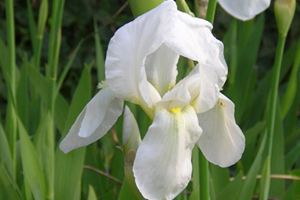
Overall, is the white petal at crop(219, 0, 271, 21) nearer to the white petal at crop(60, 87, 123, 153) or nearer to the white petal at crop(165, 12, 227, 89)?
the white petal at crop(165, 12, 227, 89)

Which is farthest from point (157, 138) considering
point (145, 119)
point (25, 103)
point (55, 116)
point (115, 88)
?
point (25, 103)

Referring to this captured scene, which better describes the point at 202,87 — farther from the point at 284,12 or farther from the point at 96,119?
the point at 284,12

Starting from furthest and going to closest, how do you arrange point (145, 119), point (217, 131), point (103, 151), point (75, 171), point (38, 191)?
point (103, 151) < point (145, 119) < point (75, 171) < point (38, 191) < point (217, 131)

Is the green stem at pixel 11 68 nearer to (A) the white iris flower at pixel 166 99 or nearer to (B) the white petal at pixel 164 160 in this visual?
(A) the white iris flower at pixel 166 99

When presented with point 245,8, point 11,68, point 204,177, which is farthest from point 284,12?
point 11,68

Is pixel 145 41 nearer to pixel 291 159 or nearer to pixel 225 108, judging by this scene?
pixel 225 108

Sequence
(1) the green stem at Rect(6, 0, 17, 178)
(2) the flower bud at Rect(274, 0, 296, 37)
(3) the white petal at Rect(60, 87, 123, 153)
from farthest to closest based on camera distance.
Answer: (1) the green stem at Rect(6, 0, 17, 178)
(2) the flower bud at Rect(274, 0, 296, 37)
(3) the white petal at Rect(60, 87, 123, 153)

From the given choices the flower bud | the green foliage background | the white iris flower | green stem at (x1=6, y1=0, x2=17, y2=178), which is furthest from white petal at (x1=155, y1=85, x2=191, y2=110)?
green stem at (x1=6, y1=0, x2=17, y2=178)
